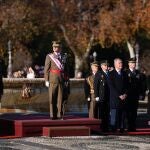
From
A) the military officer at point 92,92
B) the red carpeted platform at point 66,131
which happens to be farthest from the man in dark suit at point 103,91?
the red carpeted platform at point 66,131

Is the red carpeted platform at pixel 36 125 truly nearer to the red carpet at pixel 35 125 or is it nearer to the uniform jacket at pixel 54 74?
the red carpet at pixel 35 125

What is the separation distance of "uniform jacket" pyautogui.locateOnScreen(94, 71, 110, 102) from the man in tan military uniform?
1.00 m

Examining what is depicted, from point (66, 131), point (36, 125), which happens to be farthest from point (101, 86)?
point (36, 125)

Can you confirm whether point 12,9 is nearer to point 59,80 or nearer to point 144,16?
point 144,16

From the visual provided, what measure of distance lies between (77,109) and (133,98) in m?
10.8

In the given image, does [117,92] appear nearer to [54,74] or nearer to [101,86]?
[101,86]

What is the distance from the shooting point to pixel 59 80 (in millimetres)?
16656

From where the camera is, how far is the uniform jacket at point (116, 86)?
56.0 feet

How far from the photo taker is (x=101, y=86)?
17.6 m

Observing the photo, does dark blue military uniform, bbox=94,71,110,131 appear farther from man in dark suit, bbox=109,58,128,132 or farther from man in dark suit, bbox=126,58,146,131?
man in dark suit, bbox=126,58,146,131

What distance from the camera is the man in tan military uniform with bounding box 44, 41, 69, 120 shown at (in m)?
16.7

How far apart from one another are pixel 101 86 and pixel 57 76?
1.40m

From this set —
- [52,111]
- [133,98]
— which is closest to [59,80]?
[52,111]

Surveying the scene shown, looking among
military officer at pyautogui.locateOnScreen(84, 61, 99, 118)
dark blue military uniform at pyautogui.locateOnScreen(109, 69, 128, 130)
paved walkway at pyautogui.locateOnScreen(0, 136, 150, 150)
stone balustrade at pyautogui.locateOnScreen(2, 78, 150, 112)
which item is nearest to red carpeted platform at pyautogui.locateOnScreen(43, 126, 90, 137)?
paved walkway at pyautogui.locateOnScreen(0, 136, 150, 150)
